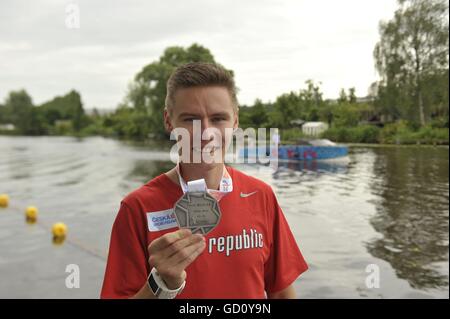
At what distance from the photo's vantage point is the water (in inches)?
399

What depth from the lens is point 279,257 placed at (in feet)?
7.25

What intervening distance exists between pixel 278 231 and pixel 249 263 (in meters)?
0.27

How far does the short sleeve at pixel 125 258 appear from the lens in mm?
1894

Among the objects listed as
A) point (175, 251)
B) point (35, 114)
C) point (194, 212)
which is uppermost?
point (35, 114)

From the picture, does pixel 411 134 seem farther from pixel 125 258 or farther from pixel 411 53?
pixel 125 258

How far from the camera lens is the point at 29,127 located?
13862cm

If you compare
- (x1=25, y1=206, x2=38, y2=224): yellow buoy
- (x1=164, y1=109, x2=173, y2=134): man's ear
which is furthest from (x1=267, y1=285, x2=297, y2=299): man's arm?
(x1=25, y1=206, x2=38, y2=224): yellow buoy

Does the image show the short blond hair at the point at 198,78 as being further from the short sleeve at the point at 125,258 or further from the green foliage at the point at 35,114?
the green foliage at the point at 35,114

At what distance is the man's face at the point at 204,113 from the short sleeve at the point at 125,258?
1.36 feet

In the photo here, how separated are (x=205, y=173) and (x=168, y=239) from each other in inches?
18.9

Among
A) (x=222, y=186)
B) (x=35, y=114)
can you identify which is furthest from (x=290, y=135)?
(x=35, y=114)

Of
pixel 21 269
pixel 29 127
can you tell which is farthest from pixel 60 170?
pixel 29 127

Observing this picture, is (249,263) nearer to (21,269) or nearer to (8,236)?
(21,269)
